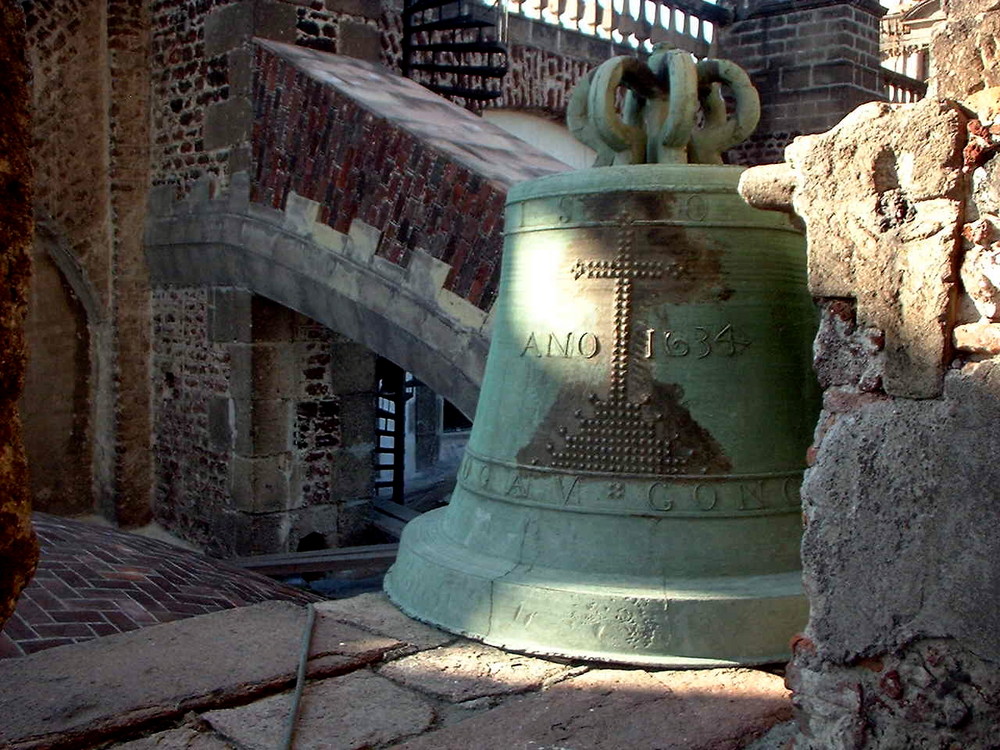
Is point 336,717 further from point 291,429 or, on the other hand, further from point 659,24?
point 659,24

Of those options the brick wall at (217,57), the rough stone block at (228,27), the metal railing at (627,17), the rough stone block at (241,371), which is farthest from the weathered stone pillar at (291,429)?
the metal railing at (627,17)

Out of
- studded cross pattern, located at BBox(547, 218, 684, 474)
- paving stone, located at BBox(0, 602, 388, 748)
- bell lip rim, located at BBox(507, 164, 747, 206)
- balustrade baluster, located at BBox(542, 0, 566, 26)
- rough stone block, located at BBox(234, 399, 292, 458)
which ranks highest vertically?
balustrade baluster, located at BBox(542, 0, 566, 26)

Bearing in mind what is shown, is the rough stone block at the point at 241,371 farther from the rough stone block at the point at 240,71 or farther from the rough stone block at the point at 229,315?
the rough stone block at the point at 240,71

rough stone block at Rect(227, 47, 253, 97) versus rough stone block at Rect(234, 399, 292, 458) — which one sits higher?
rough stone block at Rect(227, 47, 253, 97)

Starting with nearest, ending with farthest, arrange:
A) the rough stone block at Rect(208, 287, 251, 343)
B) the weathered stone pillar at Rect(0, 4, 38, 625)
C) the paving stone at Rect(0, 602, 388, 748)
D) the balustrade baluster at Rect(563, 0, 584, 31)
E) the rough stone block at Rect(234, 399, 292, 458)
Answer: the weathered stone pillar at Rect(0, 4, 38, 625), the paving stone at Rect(0, 602, 388, 748), the rough stone block at Rect(208, 287, 251, 343), the rough stone block at Rect(234, 399, 292, 458), the balustrade baluster at Rect(563, 0, 584, 31)

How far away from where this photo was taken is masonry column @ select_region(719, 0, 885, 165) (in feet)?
40.3

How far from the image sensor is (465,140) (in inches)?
210

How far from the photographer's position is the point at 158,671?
276 centimetres

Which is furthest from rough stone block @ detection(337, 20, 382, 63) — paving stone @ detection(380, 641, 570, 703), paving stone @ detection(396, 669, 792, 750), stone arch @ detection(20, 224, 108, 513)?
paving stone @ detection(396, 669, 792, 750)

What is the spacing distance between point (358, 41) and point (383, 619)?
4.97 m

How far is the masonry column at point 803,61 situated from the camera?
12289 millimetres

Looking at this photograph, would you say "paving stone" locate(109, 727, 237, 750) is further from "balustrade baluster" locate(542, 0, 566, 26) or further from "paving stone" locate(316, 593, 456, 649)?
"balustrade baluster" locate(542, 0, 566, 26)

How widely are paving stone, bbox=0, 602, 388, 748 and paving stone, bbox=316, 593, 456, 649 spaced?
0.20ft

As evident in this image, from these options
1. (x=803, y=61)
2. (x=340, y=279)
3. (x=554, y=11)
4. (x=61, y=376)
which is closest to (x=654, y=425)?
(x=340, y=279)
